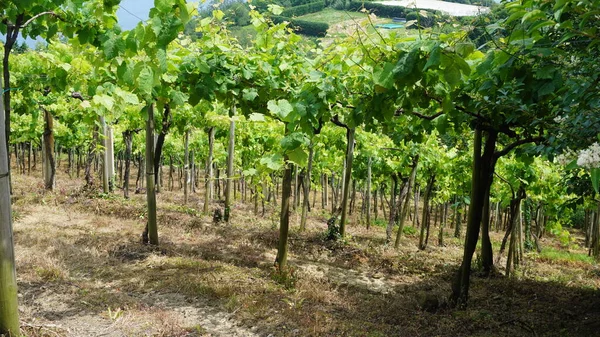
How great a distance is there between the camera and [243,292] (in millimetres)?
5914

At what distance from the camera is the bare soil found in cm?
483

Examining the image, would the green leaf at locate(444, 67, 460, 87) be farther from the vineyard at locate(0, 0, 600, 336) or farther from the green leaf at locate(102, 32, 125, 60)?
the green leaf at locate(102, 32, 125, 60)

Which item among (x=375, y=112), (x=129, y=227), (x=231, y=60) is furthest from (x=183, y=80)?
(x=129, y=227)

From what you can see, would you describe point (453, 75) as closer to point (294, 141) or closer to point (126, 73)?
point (294, 141)

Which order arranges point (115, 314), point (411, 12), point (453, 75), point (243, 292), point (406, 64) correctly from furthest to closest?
point (243, 292)
point (115, 314)
point (411, 12)
point (406, 64)
point (453, 75)

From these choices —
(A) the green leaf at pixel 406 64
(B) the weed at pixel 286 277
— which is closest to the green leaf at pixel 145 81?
(A) the green leaf at pixel 406 64

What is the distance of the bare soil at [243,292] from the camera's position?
483cm

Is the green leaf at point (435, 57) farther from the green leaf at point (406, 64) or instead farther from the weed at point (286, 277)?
the weed at point (286, 277)

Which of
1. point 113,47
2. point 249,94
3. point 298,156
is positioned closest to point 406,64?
point 298,156

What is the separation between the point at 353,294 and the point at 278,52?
4.08 meters

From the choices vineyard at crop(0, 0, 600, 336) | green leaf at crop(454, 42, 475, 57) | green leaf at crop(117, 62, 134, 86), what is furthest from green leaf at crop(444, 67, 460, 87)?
green leaf at crop(117, 62, 134, 86)

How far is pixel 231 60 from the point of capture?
5.22 metres

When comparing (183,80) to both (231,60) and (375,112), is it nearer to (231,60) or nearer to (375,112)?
(231,60)

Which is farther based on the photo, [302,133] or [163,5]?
[302,133]
